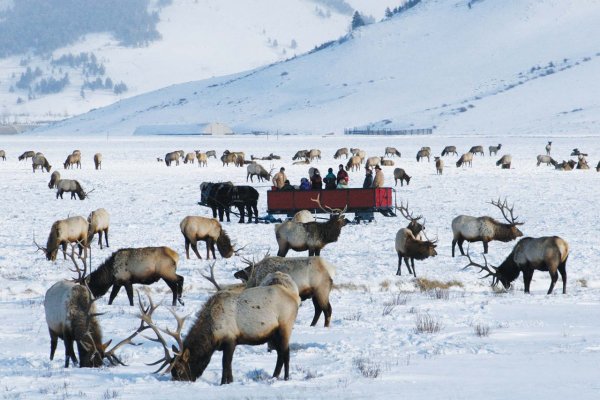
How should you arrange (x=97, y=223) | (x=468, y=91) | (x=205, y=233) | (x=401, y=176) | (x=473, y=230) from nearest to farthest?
(x=205, y=233), (x=473, y=230), (x=97, y=223), (x=401, y=176), (x=468, y=91)

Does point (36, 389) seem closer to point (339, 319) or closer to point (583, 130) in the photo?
point (339, 319)

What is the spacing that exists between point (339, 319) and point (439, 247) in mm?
8931

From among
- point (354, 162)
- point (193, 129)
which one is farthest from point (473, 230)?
point (193, 129)

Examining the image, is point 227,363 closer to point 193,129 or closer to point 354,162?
point 354,162

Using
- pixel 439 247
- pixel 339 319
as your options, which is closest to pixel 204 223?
pixel 439 247

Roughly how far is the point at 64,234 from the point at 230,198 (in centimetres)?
784

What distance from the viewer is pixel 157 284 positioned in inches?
673

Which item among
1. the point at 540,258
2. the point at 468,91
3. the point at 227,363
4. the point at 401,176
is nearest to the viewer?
the point at 227,363

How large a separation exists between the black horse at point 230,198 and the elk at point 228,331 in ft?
56.2

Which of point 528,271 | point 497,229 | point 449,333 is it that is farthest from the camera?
point 497,229

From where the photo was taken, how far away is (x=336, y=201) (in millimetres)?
25609

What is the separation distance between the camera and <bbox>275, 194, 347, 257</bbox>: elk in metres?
18.0

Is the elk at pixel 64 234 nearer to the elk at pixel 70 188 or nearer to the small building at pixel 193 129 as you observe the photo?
the elk at pixel 70 188

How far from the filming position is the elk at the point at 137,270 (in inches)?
534
